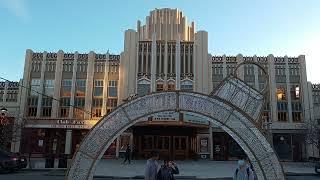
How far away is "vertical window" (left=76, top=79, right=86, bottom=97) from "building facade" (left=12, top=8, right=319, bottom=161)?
0.12m

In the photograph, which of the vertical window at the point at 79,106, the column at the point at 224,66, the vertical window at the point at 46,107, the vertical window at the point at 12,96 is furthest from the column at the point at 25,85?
the column at the point at 224,66

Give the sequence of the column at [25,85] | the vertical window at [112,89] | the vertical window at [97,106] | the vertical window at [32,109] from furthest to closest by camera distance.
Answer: the vertical window at [112,89], the vertical window at [32,109], the vertical window at [97,106], the column at [25,85]

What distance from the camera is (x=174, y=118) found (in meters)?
35.6

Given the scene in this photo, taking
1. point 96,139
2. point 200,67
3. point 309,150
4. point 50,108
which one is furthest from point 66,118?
point 96,139

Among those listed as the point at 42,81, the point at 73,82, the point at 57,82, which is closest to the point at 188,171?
the point at 73,82

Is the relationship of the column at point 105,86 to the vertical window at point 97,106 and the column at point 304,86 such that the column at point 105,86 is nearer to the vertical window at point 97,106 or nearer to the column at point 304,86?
the vertical window at point 97,106

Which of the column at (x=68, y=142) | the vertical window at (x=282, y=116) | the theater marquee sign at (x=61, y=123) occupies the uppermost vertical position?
the vertical window at (x=282, y=116)

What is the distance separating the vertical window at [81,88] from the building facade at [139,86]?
0.12m

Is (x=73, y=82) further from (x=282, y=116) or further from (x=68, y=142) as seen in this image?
(x=282, y=116)

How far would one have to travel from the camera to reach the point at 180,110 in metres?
8.18

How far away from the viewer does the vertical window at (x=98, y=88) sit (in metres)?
45.8

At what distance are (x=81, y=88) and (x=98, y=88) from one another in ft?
6.88

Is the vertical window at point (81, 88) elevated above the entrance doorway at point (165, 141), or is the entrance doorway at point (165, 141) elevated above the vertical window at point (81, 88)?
the vertical window at point (81, 88)

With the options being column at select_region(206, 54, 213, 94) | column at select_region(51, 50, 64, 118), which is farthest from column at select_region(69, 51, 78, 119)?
column at select_region(206, 54, 213, 94)
